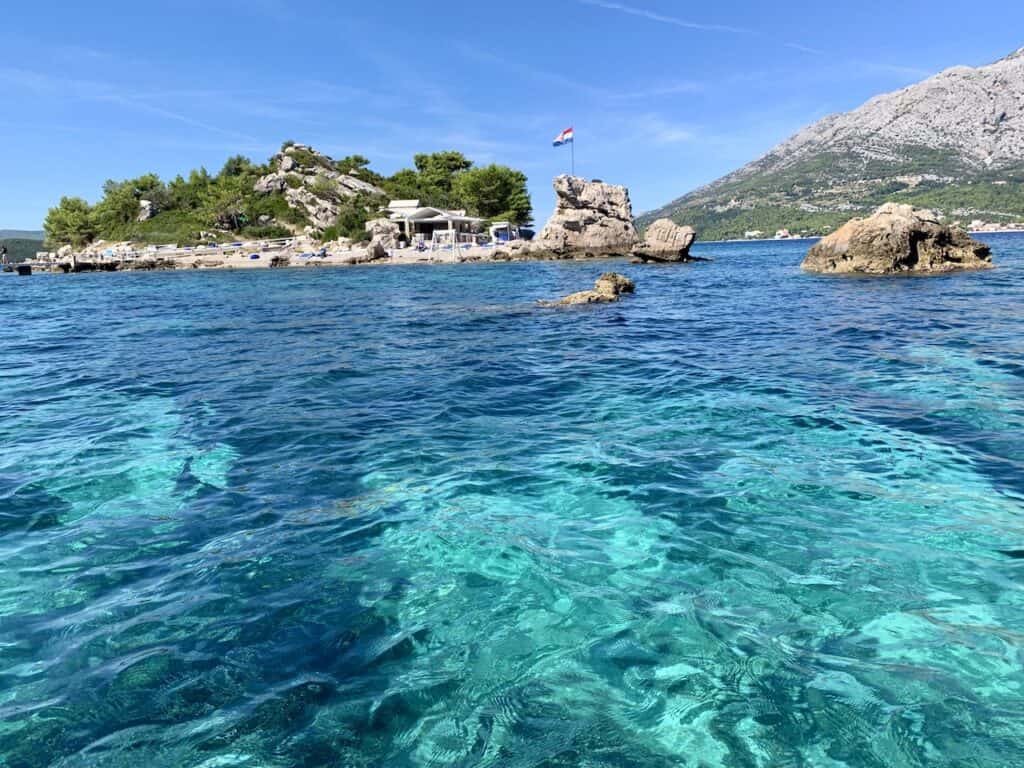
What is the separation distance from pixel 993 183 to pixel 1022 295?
206 m

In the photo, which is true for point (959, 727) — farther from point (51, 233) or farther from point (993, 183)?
point (993, 183)

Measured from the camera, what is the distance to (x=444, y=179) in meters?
124

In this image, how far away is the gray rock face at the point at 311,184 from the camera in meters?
115

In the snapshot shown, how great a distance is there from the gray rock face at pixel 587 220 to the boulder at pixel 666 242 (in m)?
17.5

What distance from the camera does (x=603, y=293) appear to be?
90.9 ft

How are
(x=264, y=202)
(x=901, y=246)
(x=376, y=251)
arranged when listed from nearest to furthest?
1. (x=901, y=246)
2. (x=376, y=251)
3. (x=264, y=202)

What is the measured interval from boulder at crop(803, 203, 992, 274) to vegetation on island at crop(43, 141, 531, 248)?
79009mm

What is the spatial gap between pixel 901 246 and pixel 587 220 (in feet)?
158

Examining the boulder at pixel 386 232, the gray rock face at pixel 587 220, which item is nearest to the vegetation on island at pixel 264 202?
the boulder at pixel 386 232

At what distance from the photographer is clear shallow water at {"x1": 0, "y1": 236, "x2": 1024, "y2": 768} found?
129 inches

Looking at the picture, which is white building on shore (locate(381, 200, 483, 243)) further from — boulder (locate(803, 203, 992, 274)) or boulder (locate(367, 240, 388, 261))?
boulder (locate(803, 203, 992, 274))

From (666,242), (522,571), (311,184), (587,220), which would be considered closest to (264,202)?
(311,184)

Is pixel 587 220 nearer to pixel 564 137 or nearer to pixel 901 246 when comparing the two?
pixel 564 137

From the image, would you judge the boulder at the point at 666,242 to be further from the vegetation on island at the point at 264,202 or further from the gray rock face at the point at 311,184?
the gray rock face at the point at 311,184
